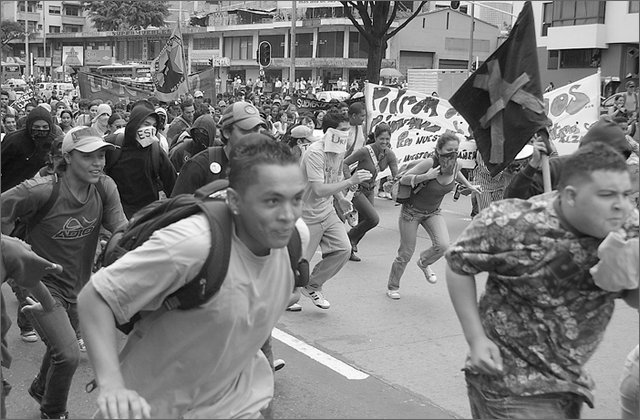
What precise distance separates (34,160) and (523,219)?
5.51 meters

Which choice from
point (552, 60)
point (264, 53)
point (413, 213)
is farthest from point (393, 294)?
point (552, 60)

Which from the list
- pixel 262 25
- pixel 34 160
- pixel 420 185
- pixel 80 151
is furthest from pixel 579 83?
pixel 262 25

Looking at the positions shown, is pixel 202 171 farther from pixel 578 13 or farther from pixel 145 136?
pixel 578 13

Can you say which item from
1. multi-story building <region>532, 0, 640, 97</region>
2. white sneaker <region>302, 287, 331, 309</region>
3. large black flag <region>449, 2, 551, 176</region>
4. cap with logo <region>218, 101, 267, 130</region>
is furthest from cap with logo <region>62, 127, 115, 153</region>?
multi-story building <region>532, 0, 640, 97</region>

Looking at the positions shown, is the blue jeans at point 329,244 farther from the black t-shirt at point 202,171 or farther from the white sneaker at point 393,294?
the black t-shirt at point 202,171

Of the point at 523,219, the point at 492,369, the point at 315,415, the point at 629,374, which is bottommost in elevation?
the point at 315,415

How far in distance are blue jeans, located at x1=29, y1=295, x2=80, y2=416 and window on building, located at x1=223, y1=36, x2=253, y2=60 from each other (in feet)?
184

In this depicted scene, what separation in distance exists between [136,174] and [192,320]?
13.0 ft

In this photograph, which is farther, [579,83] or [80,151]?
[579,83]

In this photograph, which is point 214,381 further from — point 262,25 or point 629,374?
point 262,25

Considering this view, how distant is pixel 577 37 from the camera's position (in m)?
39.8

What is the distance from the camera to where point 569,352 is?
110 inches

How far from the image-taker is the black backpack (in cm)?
259

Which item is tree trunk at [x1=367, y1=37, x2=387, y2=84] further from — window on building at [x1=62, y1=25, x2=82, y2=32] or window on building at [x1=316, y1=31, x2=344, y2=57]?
window on building at [x1=62, y1=25, x2=82, y2=32]
